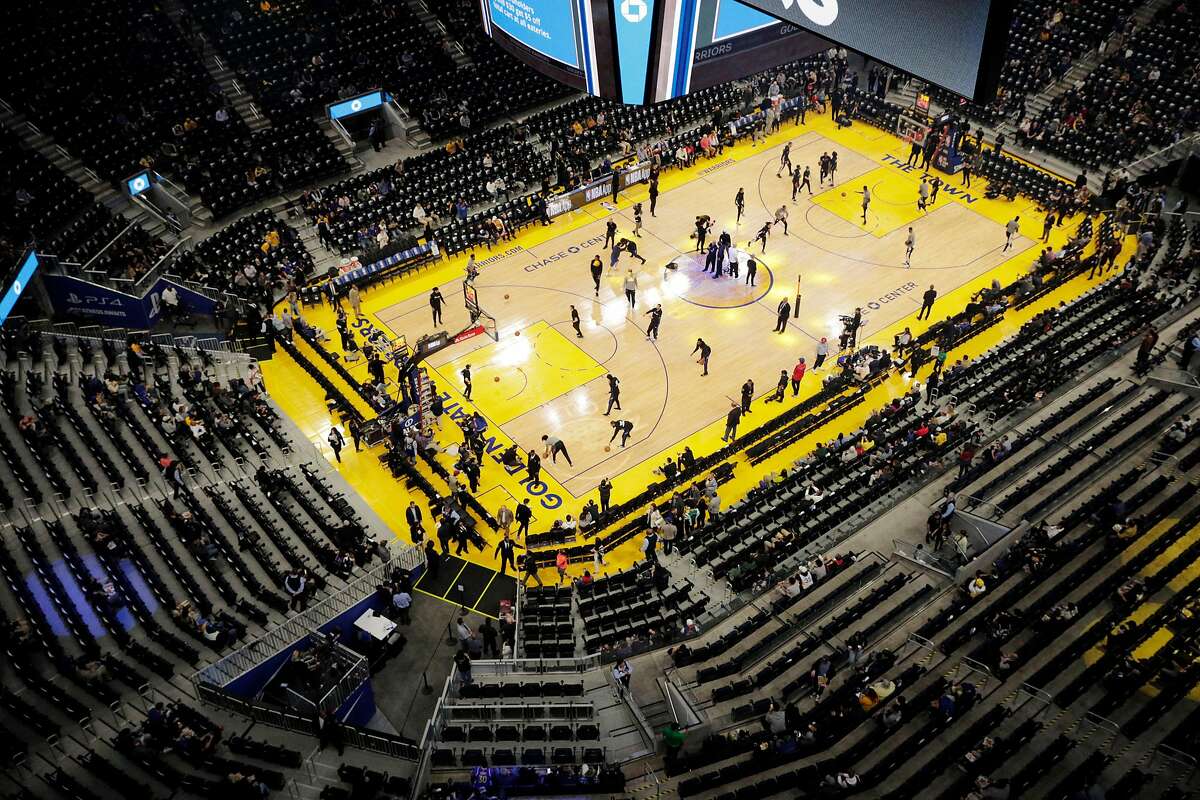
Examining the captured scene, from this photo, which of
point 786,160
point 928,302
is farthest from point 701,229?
point 928,302

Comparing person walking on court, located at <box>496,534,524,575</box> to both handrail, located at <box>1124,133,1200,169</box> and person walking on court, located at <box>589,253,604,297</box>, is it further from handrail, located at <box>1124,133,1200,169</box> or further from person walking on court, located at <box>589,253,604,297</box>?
handrail, located at <box>1124,133,1200,169</box>

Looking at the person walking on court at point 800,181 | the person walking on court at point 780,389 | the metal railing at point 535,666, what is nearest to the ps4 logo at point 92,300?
the metal railing at point 535,666

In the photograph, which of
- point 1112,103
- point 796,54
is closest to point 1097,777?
point 796,54

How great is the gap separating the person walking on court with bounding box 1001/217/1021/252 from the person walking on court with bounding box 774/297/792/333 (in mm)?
8661

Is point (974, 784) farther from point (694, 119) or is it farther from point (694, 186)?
point (694, 119)

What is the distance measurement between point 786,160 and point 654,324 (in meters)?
12.0

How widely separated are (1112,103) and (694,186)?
16.8 m

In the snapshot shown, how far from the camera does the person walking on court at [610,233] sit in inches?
1448

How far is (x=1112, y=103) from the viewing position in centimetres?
4169

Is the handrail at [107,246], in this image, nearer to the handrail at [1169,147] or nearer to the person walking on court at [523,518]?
the person walking on court at [523,518]

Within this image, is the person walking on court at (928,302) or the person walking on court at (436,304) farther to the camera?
the person walking on court at (436,304)

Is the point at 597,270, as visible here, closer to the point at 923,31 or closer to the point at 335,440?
the point at 335,440

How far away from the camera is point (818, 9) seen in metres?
18.2

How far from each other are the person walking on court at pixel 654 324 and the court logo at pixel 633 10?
10864 millimetres
